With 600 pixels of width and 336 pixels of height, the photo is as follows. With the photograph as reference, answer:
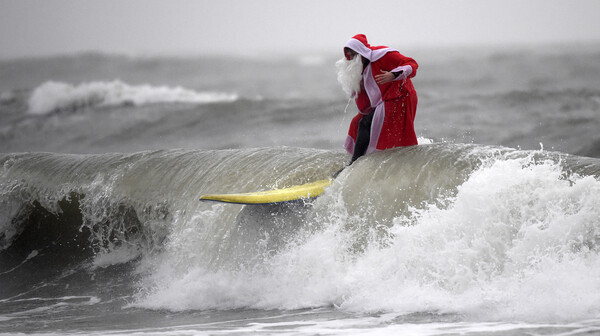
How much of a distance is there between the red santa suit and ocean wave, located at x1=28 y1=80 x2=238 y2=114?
27.3ft

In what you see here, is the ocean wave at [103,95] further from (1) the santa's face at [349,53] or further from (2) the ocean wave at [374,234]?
(1) the santa's face at [349,53]

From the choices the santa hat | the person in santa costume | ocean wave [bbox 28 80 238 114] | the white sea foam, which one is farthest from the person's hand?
ocean wave [bbox 28 80 238 114]

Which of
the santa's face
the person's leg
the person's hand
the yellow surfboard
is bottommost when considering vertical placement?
the yellow surfboard

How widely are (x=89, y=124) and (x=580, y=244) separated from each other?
1021 centimetres

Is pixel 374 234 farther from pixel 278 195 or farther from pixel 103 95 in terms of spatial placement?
pixel 103 95

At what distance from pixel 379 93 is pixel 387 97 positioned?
2.0 inches

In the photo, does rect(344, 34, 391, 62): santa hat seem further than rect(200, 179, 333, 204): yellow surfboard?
Yes

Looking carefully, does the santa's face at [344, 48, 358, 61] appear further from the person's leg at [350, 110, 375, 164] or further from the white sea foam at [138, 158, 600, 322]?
the white sea foam at [138, 158, 600, 322]

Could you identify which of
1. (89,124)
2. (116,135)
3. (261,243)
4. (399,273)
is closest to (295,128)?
(116,135)

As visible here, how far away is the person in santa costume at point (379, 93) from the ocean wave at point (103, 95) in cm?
831

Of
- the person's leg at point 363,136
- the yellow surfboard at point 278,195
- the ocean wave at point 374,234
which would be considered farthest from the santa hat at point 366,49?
the yellow surfboard at point 278,195

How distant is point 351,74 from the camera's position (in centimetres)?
354

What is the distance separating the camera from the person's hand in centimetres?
340

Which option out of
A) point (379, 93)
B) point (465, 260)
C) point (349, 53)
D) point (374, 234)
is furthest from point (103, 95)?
point (465, 260)
